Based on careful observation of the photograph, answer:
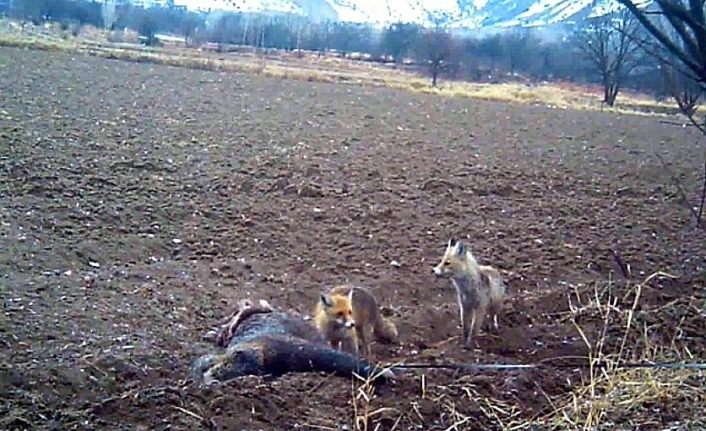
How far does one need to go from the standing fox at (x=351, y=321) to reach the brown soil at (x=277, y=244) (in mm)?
237

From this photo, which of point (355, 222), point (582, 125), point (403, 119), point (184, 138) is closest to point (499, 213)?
point (355, 222)

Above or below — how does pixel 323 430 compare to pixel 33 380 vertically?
above

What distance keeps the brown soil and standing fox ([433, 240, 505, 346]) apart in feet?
0.77

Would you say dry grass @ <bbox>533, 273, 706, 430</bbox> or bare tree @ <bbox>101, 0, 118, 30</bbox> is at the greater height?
bare tree @ <bbox>101, 0, 118, 30</bbox>

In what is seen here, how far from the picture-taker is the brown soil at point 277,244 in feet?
17.4

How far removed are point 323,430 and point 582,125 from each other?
2677 cm

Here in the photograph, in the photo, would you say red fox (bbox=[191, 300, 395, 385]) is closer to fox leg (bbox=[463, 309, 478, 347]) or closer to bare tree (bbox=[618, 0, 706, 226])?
fox leg (bbox=[463, 309, 478, 347])

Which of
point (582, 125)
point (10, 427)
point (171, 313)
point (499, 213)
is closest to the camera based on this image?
point (10, 427)

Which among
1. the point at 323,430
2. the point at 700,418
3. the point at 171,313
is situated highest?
the point at 700,418

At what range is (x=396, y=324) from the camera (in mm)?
7914

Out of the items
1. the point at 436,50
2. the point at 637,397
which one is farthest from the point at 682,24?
the point at 436,50

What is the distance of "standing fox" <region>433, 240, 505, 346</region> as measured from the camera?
7.60 m

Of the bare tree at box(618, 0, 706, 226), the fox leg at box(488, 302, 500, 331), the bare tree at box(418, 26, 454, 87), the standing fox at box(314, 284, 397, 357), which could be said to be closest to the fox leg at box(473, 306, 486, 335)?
the fox leg at box(488, 302, 500, 331)

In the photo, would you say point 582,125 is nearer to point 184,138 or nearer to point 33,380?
point 184,138
